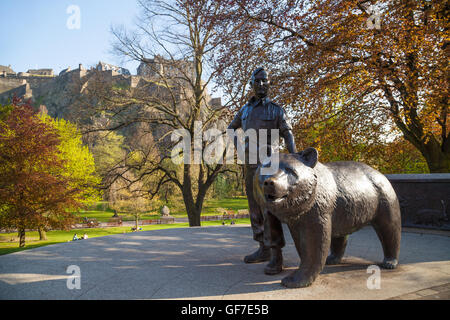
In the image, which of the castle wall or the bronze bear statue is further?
the castle wall

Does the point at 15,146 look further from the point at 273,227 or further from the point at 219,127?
the point at 273,227

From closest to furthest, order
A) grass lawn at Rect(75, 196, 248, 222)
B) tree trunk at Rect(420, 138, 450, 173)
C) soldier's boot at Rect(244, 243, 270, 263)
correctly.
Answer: soldier's boot at Rect(244, 243, 270, 263), tree trunk at Rect(420, 138, 450, 173), grass lawn at Rect(75, 196, 248, 222)

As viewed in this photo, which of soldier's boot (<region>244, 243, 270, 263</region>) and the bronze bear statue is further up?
the bronze bear statue

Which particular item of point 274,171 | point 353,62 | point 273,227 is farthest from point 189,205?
point 274,171

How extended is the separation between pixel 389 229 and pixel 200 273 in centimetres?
277

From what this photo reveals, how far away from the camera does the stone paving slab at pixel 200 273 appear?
10.5 ft

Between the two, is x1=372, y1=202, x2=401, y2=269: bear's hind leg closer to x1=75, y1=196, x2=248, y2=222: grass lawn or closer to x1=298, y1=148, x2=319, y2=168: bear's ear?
x1=298, y1=148, x2=319, y2=168: bear's ear

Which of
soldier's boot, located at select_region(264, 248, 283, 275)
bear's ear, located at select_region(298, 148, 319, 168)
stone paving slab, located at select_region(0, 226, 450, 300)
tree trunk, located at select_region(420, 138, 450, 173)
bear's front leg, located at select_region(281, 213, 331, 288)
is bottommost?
stone paving slab, located at select_region(0, 226, 450, 300)

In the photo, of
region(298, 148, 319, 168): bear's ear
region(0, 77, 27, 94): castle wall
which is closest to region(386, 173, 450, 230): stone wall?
region(298, 148, 319, 168): bear's ear

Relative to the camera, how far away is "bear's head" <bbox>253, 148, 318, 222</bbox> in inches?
113

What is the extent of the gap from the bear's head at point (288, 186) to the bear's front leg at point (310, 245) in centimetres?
21

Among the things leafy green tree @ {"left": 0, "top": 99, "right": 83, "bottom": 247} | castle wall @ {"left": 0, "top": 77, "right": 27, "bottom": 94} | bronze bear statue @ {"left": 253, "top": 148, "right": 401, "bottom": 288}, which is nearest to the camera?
bronze bear statue @ {"left": 253, "top": 148, "right": 401, "bottom": 288}

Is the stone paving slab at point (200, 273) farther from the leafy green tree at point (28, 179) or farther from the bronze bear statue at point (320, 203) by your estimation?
the leafy green tree at point (28, 179)

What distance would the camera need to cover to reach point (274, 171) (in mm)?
2928
